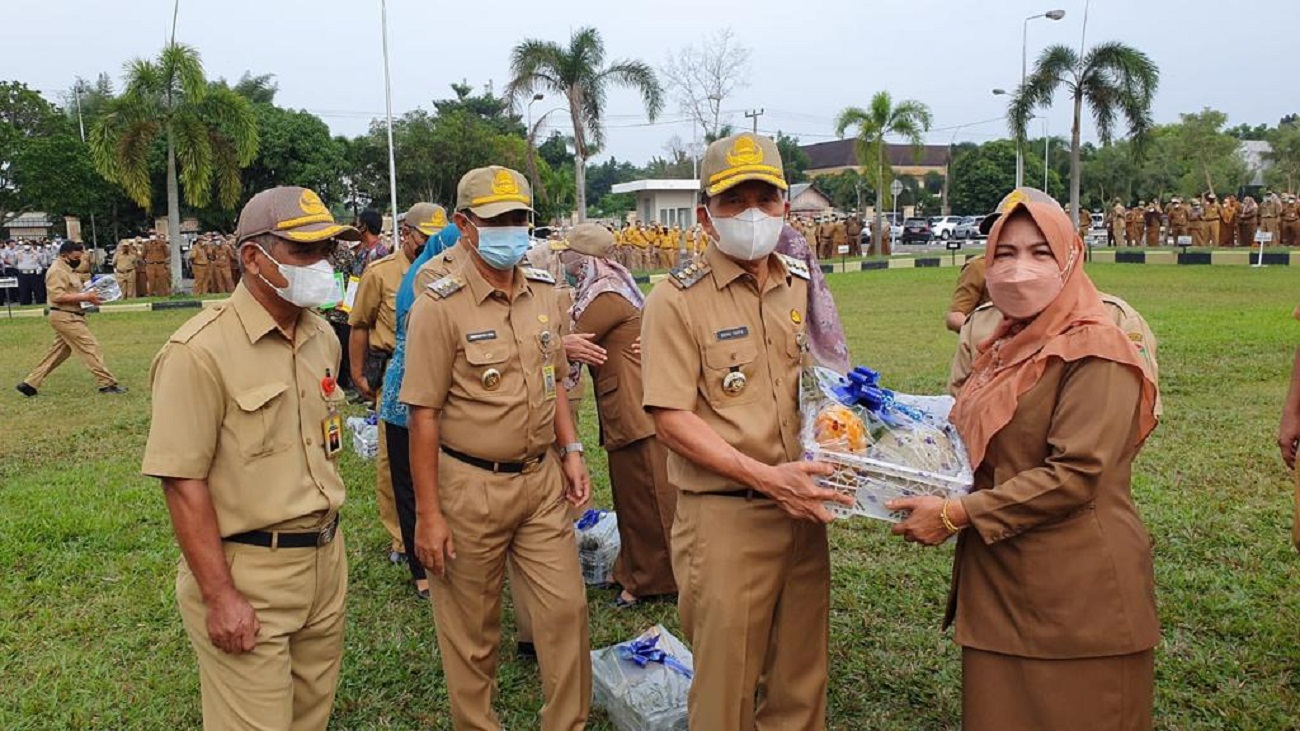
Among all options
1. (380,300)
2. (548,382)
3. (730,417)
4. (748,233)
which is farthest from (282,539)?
(380,300)

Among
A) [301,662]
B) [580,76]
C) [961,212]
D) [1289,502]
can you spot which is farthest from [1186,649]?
[961,212]

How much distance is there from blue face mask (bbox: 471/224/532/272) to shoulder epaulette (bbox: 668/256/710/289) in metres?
0.77

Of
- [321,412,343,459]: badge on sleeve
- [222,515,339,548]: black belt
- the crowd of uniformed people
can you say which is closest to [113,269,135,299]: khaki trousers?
the crowd of uniformed people

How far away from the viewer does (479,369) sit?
10.6ft

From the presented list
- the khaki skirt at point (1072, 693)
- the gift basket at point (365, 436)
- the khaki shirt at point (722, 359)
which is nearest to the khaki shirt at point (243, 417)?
the khaki shirt at point (722, 359)

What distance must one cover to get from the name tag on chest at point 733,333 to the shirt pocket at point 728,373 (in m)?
0.01

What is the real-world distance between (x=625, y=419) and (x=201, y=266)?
24468 millimetres

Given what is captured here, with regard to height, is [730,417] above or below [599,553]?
above

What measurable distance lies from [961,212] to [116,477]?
59.2 m

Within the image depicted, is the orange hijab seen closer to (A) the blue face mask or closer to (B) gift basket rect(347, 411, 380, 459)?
(A) the blue face mask

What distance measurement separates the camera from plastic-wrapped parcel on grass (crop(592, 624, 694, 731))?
3389 mm

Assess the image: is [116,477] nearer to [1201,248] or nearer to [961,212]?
[1201,248]

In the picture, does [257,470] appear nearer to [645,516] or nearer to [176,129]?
[645,516]

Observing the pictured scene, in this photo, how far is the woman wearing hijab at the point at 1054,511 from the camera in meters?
2.29
